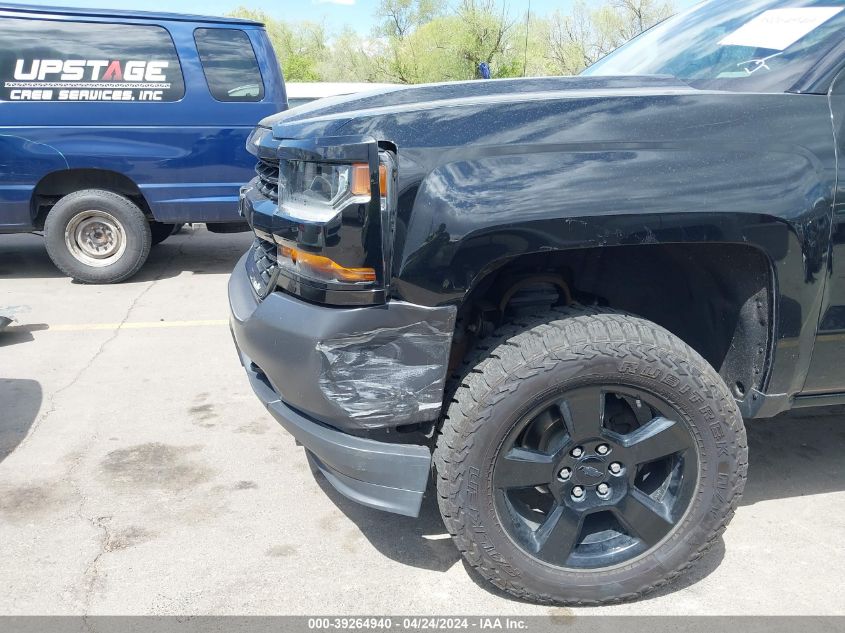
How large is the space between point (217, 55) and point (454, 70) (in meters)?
32.6

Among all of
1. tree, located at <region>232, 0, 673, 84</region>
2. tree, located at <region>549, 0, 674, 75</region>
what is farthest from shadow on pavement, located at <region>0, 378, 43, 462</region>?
tree, located at <region>549, 0, 674, 75</region>

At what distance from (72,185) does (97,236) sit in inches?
19.1

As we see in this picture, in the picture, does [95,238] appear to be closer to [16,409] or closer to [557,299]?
[16,409]

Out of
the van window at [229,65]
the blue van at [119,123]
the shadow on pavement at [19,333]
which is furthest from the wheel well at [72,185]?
the shadow on pavement at [19,333]

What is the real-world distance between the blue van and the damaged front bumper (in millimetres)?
4714

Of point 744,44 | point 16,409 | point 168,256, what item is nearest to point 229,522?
point 16,409

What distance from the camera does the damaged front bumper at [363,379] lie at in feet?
7.30

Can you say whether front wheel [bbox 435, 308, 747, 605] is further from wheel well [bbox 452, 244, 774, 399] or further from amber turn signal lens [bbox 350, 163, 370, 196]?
amber turn signal lens [bbox 350, 163, 370, 196]

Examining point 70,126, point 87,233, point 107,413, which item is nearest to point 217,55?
point 70,126

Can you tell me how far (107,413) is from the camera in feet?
13.2

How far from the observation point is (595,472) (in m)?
2.41

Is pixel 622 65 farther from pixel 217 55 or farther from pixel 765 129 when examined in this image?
pixel 217 55

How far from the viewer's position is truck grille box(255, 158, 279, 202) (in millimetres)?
2611

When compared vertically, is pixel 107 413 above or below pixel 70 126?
below
